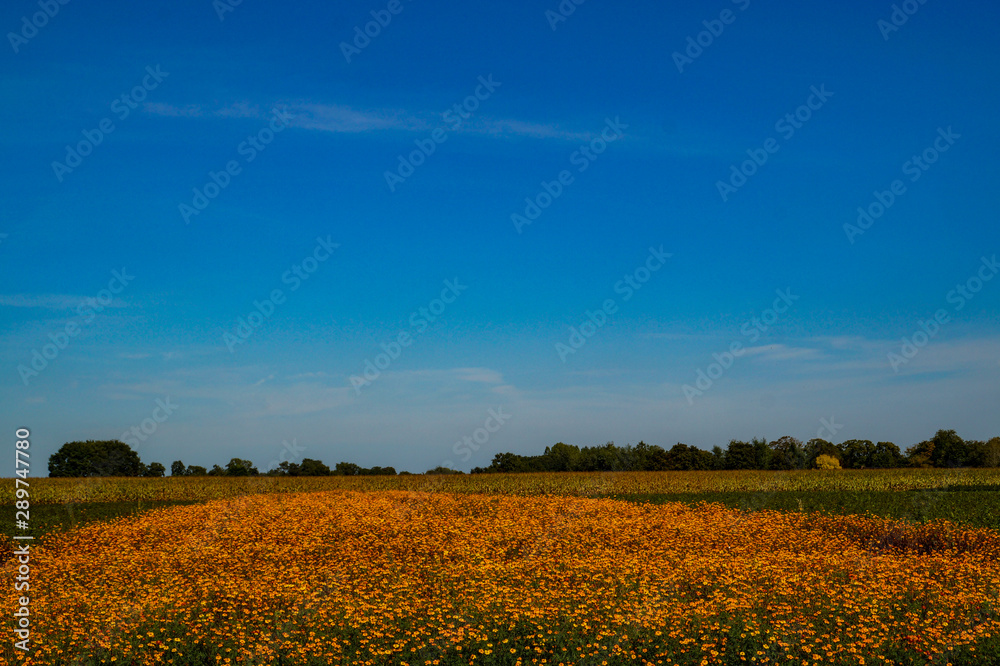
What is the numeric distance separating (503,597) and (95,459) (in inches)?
3699

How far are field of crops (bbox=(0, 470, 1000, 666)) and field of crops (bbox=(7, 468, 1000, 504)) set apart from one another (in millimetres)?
24051

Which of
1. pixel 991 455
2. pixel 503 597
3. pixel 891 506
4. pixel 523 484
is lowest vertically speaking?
pixel 991 455

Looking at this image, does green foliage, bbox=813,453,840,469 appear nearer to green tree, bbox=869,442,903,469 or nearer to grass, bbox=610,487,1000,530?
green tree, bbox=869,442,903,469

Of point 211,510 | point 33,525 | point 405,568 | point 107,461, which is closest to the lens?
point 405,568

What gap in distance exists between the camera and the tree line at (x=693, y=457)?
3546 inches

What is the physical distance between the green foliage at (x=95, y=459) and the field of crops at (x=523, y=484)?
39205 mm

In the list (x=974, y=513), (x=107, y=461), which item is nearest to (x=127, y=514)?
(x=974, y=513)

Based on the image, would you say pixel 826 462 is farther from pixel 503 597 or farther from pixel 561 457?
pixel 503 597

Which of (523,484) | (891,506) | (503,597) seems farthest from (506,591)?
(523,484)

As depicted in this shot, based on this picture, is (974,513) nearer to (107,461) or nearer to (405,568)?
(405,568)

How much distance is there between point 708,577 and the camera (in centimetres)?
1465

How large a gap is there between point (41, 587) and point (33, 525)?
17034mm

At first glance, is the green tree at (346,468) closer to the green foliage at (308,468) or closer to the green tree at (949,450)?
the green foliage at (308,468)

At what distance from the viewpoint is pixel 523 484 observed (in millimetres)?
53875
